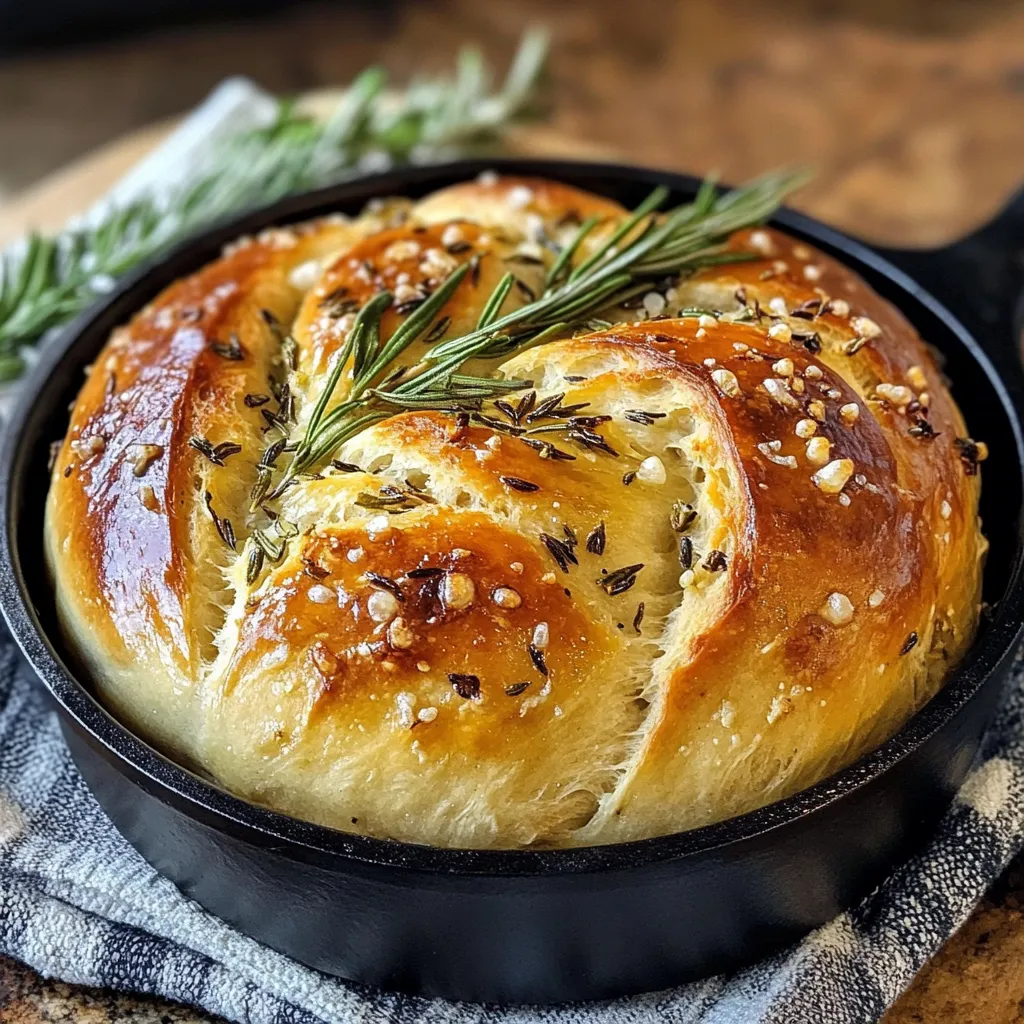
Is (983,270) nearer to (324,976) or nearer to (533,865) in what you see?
(533,865)

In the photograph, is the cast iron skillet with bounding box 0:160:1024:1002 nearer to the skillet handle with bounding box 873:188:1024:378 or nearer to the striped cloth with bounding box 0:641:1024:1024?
the striped cloth with bounding box 0:641:1024:1024

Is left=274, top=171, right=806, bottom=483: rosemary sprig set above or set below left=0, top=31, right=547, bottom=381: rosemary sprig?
above

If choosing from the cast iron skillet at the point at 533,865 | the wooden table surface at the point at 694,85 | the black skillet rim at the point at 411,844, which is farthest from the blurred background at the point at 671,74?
the cast iron skillet at the point at 533,865

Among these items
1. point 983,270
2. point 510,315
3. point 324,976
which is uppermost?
point 983,270

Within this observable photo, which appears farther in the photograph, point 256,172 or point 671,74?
point 671,74

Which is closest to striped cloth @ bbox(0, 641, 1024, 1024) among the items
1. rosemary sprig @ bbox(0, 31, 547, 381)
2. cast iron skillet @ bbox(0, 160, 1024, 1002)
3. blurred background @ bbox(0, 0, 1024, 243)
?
cast iron skillet @ bbox(0, 160, 1024, 1002)

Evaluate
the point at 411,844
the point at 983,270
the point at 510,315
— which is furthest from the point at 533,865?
the point at 983,270

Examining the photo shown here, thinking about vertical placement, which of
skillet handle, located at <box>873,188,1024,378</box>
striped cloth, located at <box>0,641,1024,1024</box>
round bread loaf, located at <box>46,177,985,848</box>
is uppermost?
skillet handle, located at <box>873,188,1024,378</box>
